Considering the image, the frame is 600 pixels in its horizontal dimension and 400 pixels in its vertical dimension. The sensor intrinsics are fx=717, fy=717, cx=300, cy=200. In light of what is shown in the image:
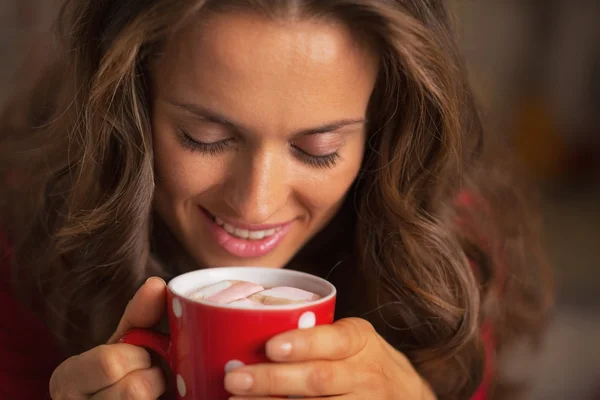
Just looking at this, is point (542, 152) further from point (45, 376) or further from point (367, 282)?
point (45, 376)

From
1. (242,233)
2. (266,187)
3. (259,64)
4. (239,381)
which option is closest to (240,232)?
(242,233)

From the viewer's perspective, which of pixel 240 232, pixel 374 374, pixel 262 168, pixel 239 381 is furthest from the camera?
pixel 240 232

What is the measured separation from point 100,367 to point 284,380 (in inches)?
8.1

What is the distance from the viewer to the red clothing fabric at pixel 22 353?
3.71 ft

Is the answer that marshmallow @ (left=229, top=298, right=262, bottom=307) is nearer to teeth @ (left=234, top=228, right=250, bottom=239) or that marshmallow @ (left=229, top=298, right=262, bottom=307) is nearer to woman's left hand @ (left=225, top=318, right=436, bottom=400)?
woman's left hand @ (left=225, top=318, right=436, bottom=400)

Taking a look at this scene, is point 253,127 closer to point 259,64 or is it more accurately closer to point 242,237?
point 259,64

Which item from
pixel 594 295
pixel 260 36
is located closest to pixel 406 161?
pixel 260 36

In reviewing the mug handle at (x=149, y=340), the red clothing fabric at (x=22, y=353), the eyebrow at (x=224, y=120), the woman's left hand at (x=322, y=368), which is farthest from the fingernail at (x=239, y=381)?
the red clothing fabric at (x=22, y=353)

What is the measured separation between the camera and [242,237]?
101 centimetres

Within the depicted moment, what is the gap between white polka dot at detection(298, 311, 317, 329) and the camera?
0.69 meters

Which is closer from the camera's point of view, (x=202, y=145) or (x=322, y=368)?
(x=322, y=368)

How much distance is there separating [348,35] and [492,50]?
5.98ft

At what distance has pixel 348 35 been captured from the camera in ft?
3.05

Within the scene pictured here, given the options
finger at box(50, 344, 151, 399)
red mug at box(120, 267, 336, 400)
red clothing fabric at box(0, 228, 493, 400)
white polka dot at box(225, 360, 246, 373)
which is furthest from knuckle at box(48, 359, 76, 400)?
red clothing fabric at box(0, 228, 493, 400)
